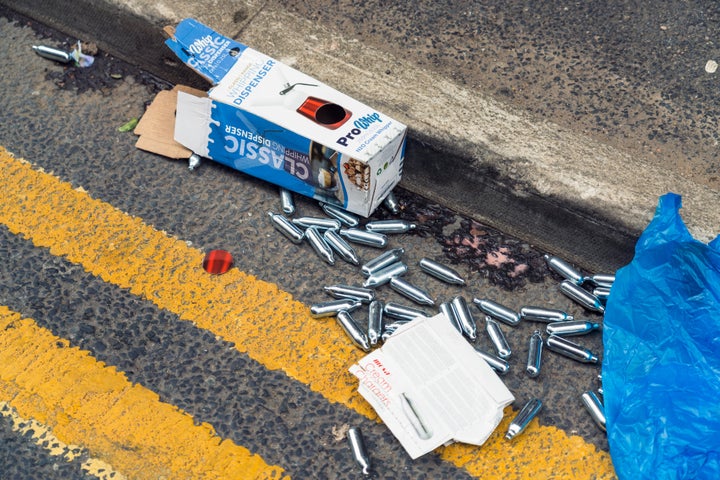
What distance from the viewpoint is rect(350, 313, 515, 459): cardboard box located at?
2635 millimetres

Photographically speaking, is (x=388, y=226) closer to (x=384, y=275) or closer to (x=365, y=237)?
(x=365, y=237)

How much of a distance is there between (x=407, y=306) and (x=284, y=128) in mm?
869

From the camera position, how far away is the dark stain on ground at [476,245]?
3205 millimetres

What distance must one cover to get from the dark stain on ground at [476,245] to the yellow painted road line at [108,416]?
1207 millimetres

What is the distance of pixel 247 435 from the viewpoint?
2.65 meters

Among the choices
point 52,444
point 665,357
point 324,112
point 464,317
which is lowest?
point 52,444

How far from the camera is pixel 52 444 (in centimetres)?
260

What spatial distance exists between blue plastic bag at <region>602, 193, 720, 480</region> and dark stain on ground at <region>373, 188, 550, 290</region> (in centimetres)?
40

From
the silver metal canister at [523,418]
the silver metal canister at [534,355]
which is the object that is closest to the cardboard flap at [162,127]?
the silver metal canister at [534,355]

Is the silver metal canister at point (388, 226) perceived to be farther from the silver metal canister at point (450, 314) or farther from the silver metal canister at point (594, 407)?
the silver metal canister at point (594, 407)

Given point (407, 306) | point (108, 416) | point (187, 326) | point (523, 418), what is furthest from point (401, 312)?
point (108, 416)

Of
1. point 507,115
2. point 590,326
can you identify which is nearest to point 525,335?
point 590,326

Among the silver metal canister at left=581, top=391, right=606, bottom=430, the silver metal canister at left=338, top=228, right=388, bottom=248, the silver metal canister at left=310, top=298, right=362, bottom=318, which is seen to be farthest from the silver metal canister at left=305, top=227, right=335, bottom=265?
the silver metal canister at left=581, top=391, right=606, bottom=430

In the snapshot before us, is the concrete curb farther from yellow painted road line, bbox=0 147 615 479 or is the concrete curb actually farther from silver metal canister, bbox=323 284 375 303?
yellow painted road line, bbox=0 147 615 479
